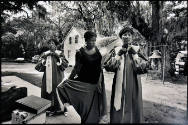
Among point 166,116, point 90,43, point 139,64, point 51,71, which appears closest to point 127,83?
point 139,64

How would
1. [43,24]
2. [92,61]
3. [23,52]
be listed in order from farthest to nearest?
[43,24] → [23,52] → [92,61]

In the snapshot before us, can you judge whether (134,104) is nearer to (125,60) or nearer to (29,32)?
(125,60)

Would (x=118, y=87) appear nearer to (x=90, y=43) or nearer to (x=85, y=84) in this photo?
(x=85, y=84)

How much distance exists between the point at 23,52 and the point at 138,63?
154 feet

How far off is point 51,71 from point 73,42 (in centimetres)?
3608

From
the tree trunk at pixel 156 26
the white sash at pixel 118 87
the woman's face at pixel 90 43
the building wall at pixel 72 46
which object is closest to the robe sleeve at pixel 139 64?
the white sash at pixel 118 87

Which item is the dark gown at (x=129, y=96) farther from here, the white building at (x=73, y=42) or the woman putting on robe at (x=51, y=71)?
the white building at (x=73, y=42)

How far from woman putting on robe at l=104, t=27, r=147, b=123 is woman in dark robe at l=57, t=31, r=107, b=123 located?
0.32 m

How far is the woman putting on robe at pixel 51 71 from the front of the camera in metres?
5.87

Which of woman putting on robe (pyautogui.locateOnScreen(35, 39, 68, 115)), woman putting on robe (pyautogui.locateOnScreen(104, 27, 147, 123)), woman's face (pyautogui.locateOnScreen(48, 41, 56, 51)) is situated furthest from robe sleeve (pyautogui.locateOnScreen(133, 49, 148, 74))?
woman's face (pyautogui.locateOnScreen(48, 41, 56, 51))

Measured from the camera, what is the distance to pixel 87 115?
13.0 ft

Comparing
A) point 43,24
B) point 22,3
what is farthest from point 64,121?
point 43,24

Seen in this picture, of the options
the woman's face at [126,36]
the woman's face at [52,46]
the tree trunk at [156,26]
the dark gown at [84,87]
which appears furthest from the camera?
the tree trunk at [156,26]

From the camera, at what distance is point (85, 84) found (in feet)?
13.0
